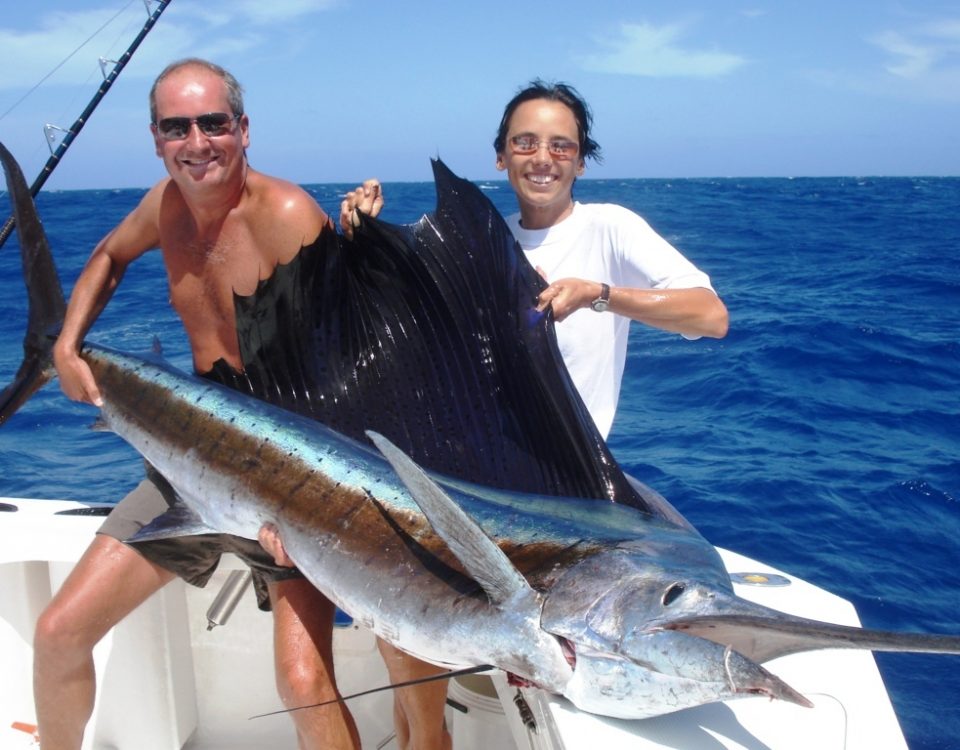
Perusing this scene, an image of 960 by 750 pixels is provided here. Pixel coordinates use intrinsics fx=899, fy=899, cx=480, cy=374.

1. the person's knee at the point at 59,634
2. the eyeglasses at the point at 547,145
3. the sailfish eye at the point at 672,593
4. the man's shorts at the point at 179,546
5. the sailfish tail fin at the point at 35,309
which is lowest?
the person's knee at the point at 59,634

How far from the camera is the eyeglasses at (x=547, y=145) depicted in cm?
196

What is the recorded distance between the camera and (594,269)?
78.8 inches

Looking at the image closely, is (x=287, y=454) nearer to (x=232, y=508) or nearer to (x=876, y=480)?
(x=232, y=508)

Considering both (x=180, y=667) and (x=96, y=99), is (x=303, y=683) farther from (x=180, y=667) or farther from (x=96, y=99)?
(x=96, y=99)

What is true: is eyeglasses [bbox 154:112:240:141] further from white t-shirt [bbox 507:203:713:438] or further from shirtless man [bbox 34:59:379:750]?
white t-shirt [bbox 507:203:713:438]

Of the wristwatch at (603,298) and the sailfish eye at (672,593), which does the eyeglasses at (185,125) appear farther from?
the sailfish eye at (672,593)

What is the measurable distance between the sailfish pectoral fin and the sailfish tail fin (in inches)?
49.1

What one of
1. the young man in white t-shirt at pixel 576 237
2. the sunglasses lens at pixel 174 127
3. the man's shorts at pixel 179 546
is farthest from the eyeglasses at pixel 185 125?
the man's shorts at pixel 179 546

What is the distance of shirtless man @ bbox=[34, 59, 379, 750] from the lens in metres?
1.88

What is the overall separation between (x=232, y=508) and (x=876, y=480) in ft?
13.4

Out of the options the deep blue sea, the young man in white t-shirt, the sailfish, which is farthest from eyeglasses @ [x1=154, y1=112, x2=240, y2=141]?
the deep blue sea

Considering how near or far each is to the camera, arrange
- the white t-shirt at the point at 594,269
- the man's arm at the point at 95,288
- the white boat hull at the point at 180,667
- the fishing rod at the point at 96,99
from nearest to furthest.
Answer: the white t-shirt at the point at 594,269 < the man's arm at the point at 95,288 < the white boat hull at the point at 180,667 < the fishing rod at the point at 96,99

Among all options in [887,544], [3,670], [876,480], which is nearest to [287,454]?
[3,670]

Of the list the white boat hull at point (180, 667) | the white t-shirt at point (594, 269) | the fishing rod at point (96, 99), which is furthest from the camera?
the fishing rod at point (96, 99)
